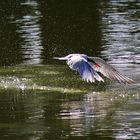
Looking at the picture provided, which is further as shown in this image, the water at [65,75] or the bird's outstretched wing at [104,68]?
the bird's outstretched wing at [104,68]

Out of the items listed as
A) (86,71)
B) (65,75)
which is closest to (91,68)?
(86,71)

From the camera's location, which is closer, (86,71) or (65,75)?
(86,71)

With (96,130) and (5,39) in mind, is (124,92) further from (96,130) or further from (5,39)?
(5,39)

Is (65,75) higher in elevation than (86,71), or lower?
lower

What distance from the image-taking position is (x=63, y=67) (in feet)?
43.6

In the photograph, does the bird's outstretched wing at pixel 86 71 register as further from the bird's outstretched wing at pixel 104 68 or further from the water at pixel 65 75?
the water at pixel 65 75

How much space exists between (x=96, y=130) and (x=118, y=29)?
9483 mm

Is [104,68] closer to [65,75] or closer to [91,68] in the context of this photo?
[91,68]

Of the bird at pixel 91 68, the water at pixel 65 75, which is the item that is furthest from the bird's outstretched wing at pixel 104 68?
the water at pixel 65 75

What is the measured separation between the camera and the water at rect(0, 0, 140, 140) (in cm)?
867

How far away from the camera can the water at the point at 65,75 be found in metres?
8.67

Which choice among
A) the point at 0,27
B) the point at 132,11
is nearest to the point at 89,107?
the point at 0,27

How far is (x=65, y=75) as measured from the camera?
1237 centimetres

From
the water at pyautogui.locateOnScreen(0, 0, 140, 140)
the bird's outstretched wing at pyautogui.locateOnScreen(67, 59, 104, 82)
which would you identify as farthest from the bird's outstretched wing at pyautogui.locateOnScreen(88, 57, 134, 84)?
the water at pyautogui.locateOnScreen(0, 0, 140, 140)
